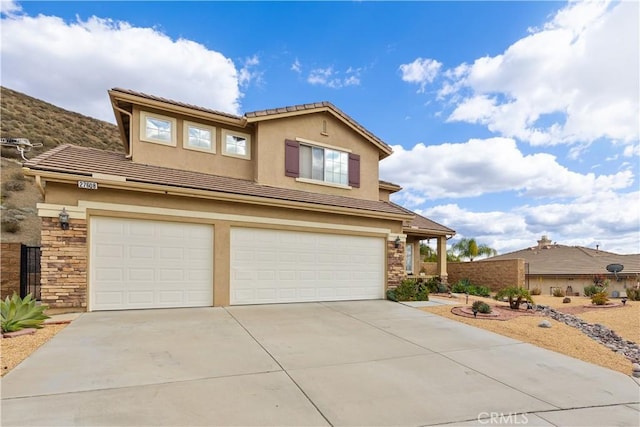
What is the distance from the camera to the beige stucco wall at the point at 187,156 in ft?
A: 35.9

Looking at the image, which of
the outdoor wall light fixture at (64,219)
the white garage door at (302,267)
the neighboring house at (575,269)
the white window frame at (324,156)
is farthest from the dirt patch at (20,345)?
the neighboring house at (575,269)

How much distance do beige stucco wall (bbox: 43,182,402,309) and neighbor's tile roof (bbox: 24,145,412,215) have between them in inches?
15.2

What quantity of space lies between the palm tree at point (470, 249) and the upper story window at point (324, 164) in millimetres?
20079

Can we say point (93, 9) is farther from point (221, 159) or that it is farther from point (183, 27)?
point (221, 159)

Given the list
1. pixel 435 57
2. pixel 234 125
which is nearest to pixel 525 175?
pixel 435 57

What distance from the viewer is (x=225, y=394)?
418 centimetres

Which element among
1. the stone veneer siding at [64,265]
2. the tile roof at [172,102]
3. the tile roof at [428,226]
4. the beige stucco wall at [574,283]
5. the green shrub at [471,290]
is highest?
the tile roof at [172,102]

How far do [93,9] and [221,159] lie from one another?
357 inches

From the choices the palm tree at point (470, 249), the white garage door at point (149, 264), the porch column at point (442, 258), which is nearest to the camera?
the white garage door at point (149, 264)

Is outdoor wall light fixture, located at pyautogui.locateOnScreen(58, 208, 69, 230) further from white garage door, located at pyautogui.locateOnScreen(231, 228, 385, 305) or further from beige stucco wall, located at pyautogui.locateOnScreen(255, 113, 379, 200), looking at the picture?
beige stucco wall, located at pyautogui.locateOnScreen(255, 113, 379, 200)

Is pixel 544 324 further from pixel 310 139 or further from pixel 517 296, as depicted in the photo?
pixel 310 139

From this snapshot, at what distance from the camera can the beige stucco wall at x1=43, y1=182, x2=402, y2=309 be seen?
8641 mm

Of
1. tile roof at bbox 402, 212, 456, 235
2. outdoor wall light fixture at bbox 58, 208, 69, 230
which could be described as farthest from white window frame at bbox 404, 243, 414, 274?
outdoor wall light fixture at bbox 58, 208, 69, 230

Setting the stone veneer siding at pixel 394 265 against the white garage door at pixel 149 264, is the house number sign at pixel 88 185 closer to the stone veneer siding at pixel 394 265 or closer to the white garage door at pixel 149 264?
the white garage door at pixel 149 264
